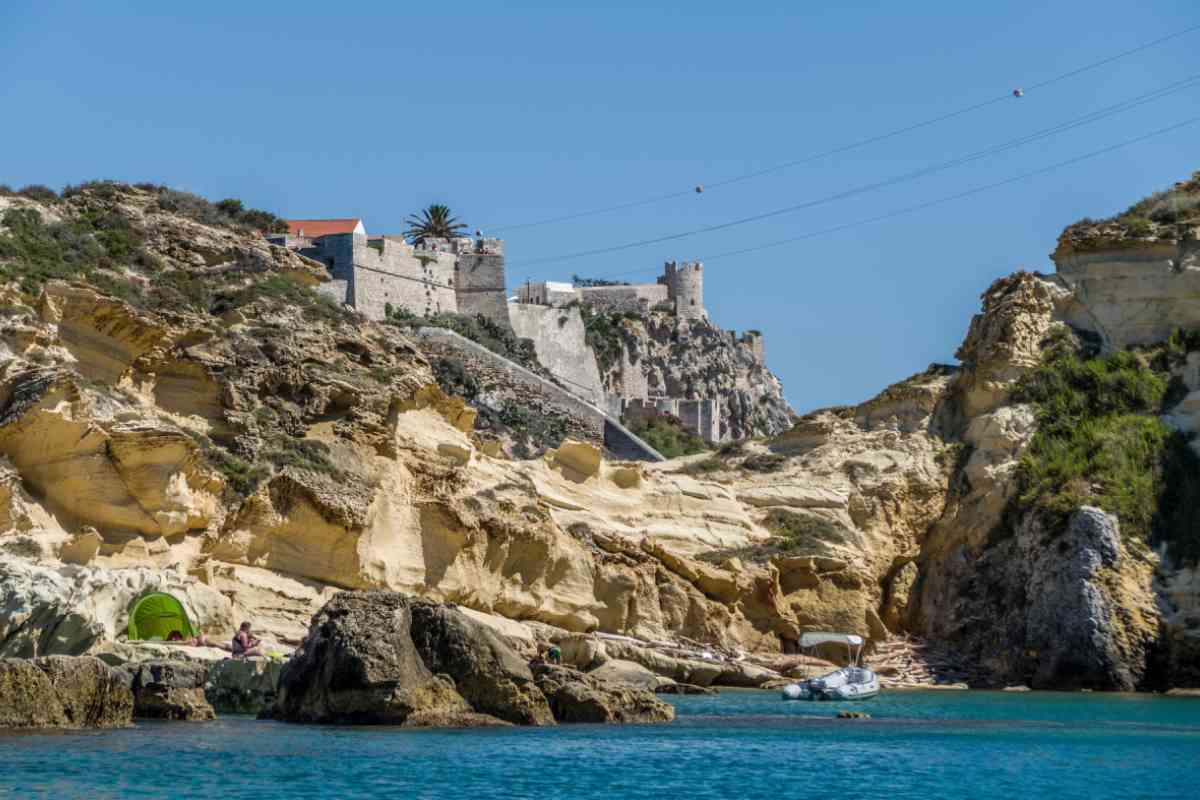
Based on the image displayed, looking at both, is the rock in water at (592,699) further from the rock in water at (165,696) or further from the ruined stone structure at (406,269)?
the ruined stone structure at (406,269)

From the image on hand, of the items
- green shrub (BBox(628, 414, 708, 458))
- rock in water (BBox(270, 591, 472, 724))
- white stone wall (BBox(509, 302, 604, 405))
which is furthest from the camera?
white stone wall (BBox(509, 302, 604, 405))

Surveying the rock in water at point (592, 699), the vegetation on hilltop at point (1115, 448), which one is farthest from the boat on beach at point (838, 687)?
the rock in water at point (592, 699)

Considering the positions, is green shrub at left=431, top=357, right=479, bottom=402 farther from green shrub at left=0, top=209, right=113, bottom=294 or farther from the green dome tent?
the green dome tent

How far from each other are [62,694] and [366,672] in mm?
3728

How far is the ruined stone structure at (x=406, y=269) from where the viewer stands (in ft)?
249

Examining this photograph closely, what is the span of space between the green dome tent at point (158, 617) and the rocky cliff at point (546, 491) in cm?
24

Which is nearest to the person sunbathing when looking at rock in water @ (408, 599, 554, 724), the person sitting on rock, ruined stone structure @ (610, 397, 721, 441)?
the person sitting on rock

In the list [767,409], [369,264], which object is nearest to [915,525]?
[369,264]

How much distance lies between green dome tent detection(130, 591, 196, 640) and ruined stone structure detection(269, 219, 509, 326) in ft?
135

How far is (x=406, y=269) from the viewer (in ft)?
262

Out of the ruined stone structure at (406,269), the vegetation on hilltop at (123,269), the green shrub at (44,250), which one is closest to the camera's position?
the green shrub at (44,250)

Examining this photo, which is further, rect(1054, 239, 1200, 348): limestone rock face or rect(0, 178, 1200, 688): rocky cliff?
rect(1054, 239, 1200, 348): limestone rock face

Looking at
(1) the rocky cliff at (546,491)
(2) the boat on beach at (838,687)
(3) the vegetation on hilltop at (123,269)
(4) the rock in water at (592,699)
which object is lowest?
(4) the rock in water at (592,699)

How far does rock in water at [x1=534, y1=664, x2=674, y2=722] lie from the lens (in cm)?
2717
